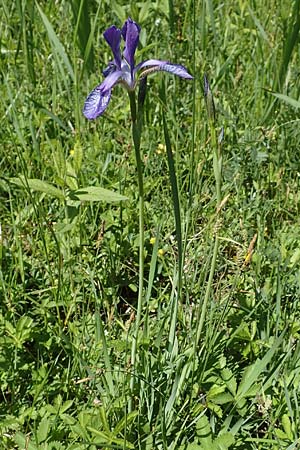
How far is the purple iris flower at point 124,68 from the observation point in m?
1.31

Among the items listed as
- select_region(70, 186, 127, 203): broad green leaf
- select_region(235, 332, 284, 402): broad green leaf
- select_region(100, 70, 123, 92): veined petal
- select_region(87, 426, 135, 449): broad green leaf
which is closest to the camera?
select_region(100, 70, 123, 92): veined petal

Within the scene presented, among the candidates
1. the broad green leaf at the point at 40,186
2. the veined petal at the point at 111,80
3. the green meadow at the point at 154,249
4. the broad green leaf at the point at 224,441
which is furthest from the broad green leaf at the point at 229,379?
the veined petal at the point at 111,80

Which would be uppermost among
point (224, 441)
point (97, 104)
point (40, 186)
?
point (97, 104)

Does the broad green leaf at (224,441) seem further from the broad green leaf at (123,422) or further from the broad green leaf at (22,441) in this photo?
the broad green leaf at (22,441)

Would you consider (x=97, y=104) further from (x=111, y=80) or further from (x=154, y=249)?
(x=154, y=249)

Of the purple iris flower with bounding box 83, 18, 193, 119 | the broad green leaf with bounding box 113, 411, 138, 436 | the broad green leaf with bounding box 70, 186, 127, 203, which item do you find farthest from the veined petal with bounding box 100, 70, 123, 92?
the broad green leaf with bounding box 113, 411, 138, 436

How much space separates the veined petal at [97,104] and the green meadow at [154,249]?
9 centimetres

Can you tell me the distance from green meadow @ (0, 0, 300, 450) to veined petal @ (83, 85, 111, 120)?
91mm

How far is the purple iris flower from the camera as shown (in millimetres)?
1314

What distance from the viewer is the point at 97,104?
51.6 inches

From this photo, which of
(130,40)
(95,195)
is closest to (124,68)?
(130,40)

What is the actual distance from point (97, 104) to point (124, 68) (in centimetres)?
12

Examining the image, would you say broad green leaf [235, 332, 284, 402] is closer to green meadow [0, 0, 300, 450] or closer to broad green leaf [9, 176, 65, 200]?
green meadow [0, 0, 300, 450]

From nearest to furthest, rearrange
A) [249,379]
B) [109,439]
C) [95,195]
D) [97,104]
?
[97,104] < [109,439] < [249,379] < [95,195]
